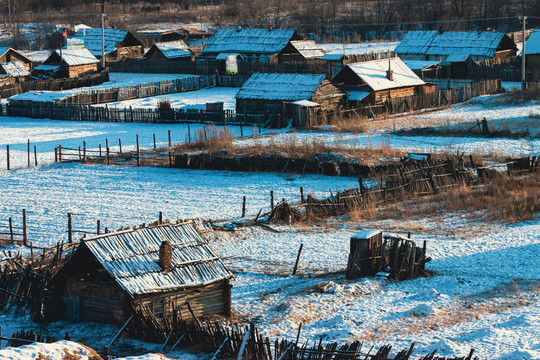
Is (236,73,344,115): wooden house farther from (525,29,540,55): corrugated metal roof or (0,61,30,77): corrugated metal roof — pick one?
(0,61,30,77): corrugated metal roof

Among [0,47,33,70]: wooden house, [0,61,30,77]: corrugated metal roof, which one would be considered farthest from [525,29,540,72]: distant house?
[0,47,33,70]: wooden house

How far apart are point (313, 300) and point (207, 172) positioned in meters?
14.9

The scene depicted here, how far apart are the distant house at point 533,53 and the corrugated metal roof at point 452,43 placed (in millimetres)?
2860

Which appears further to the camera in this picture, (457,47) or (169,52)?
(169,52)

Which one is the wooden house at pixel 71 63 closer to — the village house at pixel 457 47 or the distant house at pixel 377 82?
the village house at pixel 457 47

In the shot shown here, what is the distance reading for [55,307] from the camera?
1755 centimetres

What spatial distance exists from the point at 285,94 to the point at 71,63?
2404 centimetres

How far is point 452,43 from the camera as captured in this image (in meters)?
57.7

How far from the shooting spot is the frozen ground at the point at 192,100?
1882 inches

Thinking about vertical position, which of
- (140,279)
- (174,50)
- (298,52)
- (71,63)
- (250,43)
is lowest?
(140,279)

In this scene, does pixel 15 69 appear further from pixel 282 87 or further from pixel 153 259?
pixel 153 259

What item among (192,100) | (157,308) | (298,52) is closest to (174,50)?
(298,52)

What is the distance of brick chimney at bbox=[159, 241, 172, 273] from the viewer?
1672 centimetres

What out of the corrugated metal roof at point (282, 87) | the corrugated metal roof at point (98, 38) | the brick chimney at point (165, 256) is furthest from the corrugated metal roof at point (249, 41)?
the brick chimney at point (165, 256)
